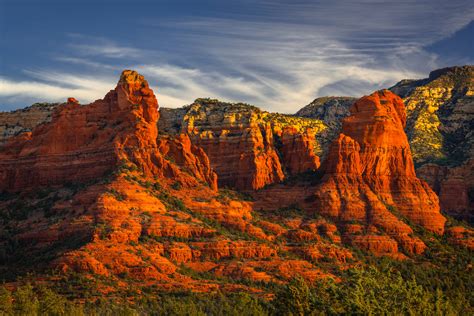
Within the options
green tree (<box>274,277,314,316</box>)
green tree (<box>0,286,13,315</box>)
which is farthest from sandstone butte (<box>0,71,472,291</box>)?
green tree (<box>274,277,314,316</box>)

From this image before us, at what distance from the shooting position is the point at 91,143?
178500 mm

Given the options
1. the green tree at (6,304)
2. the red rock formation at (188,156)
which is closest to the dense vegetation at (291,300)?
the green tree at (6,304)

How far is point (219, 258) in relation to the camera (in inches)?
6304

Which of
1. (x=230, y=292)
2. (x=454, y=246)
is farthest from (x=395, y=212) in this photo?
(x=230, y=292)

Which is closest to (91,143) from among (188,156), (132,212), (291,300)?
(188,156)

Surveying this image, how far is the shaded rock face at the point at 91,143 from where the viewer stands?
176 m

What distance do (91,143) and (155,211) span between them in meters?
Answer: 22.7

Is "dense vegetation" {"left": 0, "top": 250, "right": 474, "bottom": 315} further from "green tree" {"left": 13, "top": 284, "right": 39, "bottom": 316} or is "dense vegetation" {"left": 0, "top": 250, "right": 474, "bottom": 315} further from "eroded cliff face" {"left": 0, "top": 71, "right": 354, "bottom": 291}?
"eroded cliff face" {"left": 0, "top": 71, "right": 354, "bottom": 291}

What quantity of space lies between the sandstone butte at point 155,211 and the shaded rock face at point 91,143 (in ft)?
0.74

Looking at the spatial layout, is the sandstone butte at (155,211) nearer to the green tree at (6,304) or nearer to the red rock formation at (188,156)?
the red rock formation at (188,156)

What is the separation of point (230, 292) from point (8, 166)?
200ft

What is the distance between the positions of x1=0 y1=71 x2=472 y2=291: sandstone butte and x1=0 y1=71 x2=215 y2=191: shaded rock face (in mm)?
225

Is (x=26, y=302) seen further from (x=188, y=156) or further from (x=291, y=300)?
(x=188, y=156)

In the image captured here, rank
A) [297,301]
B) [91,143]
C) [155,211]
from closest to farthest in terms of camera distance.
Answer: [297,301] → [155,211] → [91,143]
